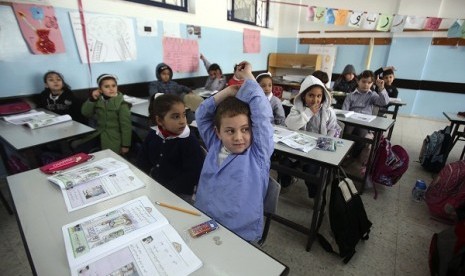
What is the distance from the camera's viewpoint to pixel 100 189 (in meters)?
1.02

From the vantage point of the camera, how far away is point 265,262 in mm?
703

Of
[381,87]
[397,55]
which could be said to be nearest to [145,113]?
[381,87]

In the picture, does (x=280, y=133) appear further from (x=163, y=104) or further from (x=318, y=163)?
(x=163, y=104)

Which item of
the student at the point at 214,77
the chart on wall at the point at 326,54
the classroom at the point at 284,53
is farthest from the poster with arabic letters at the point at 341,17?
the student at the point at 214,77

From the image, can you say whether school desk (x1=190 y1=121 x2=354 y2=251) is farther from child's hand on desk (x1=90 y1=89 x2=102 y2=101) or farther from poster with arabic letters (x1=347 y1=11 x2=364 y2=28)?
poster with arabic letters (x1=347 y1=11 x2=364 y2=28)

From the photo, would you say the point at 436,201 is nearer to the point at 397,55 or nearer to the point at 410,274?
the point at 410,274

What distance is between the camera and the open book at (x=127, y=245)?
2.15 ft

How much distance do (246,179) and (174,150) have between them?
552 millimetres

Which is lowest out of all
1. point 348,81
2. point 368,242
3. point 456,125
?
point 368,242

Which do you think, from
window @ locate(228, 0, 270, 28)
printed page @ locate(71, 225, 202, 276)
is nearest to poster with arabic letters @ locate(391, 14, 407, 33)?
window @ locate(228, 0, 270, 28)

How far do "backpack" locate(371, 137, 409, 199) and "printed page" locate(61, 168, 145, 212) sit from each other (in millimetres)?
2201

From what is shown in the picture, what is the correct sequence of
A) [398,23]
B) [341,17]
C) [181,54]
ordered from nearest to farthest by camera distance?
[181,54], [398,23], [341,17]

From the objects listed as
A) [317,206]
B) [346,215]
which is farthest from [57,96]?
[346,215]

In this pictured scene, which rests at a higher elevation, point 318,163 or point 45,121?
point 45,121
